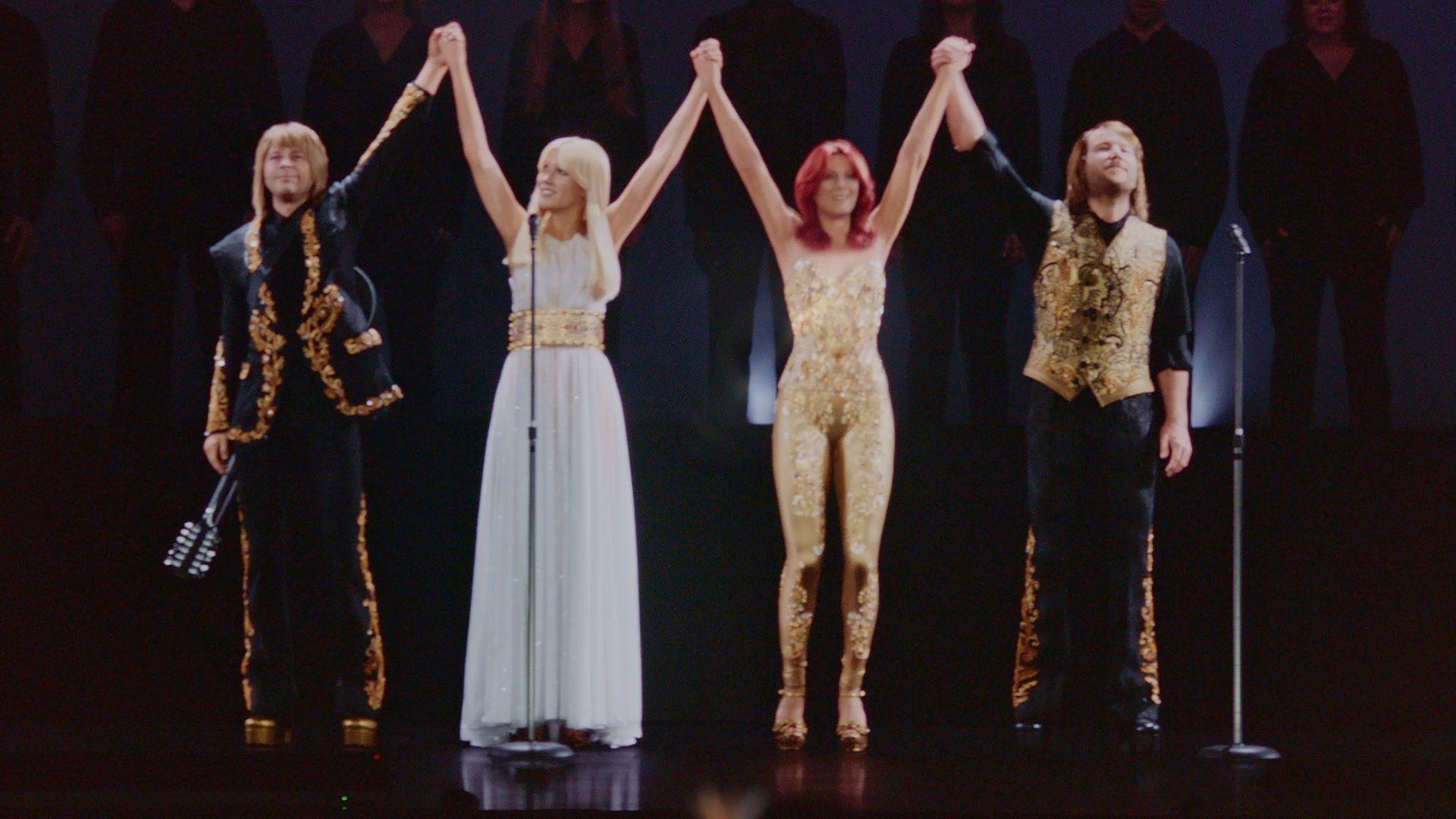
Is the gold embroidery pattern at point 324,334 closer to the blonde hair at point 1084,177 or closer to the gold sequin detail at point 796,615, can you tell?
the gold sequin detail at point 796,615

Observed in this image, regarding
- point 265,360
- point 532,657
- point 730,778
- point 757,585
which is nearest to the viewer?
point 730,778

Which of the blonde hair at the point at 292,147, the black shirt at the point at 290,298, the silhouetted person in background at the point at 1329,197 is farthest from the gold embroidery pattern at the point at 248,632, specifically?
the silhouetted person in background at the point at 1329,197

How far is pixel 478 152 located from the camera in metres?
5.14

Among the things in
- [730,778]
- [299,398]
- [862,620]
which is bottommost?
[730,778]

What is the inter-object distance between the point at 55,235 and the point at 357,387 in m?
1.69

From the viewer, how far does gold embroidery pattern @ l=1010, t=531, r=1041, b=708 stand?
5.12 meters

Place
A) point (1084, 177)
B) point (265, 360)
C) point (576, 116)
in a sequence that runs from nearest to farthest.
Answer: point (265, 360) < point (1084, 177) < point (576, 116)

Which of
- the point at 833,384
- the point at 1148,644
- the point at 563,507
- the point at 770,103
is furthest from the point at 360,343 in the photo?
the point at 1148,644

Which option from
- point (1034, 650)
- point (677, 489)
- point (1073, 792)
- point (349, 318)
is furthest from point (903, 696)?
point (349, 318)

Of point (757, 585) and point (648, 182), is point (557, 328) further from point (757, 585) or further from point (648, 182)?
point (757, 585)

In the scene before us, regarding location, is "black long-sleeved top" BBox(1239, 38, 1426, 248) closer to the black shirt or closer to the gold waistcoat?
the gold waistcoat

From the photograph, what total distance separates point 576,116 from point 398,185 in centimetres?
63

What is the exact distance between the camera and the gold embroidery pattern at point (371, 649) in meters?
4.98

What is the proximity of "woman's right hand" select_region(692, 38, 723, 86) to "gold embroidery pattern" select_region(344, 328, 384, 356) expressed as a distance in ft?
4.11
